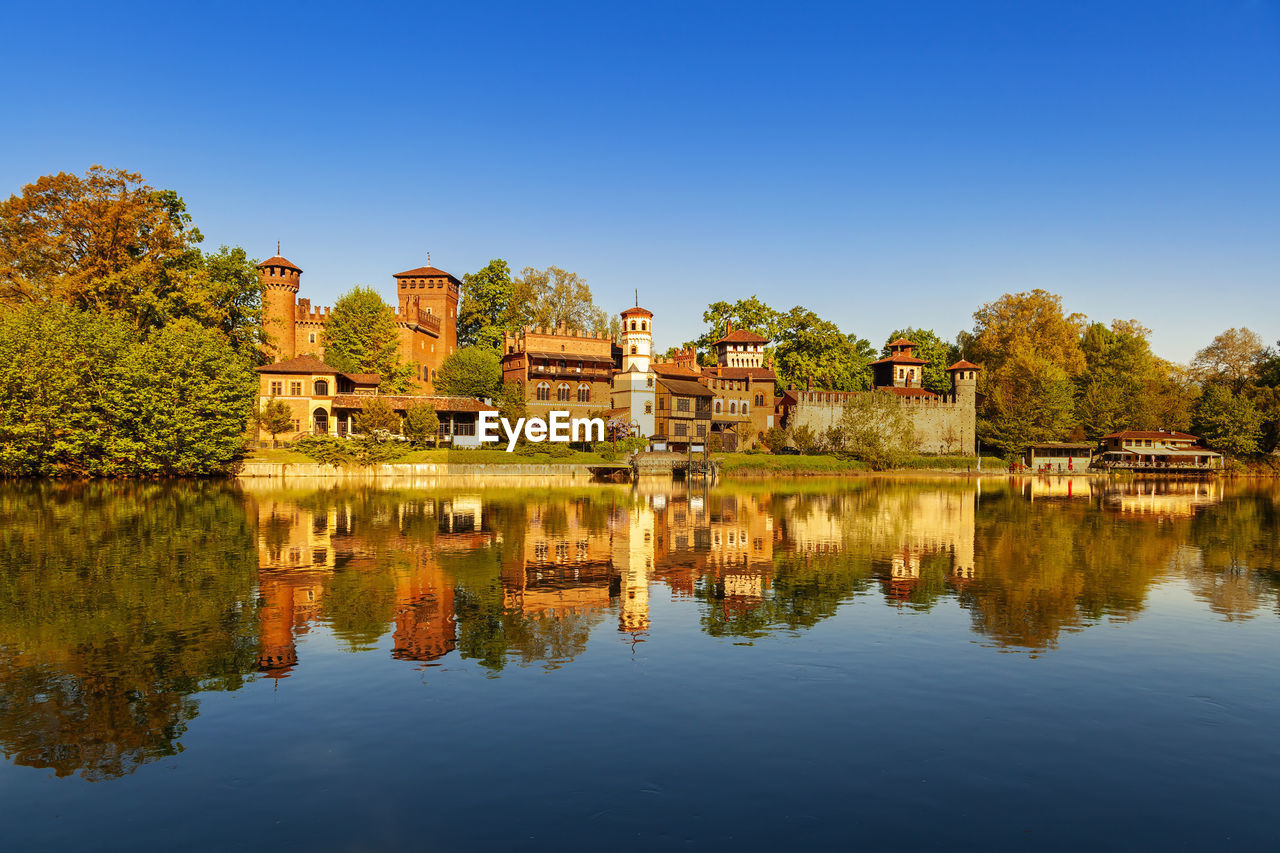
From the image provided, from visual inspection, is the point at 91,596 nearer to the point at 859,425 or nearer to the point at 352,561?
the point at 352,561

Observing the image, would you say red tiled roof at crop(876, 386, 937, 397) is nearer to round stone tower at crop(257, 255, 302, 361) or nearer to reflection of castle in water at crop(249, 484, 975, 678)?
reflection of castle in water at crop(249, 484, 975, 678)

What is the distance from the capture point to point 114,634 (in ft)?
54.3

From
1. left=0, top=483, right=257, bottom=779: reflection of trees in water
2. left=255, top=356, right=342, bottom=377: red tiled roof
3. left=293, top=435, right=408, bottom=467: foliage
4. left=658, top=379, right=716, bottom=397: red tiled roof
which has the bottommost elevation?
left=0, top=483, right=257, bottom=779: reflection of trees in water

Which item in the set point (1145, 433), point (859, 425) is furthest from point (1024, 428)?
point (859, 425)

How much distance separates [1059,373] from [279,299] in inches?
3504

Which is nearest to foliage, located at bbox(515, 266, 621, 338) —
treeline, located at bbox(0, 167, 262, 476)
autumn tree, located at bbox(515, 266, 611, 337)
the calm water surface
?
autumn tree, located at bbox(515, 266, 611, 337)

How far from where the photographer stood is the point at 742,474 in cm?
7875

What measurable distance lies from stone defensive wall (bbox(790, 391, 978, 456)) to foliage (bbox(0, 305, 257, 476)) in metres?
59.0

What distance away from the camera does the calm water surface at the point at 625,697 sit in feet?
31.4

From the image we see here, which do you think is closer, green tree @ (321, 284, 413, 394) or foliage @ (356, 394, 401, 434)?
foliage @ (356, 394, 401, 434)

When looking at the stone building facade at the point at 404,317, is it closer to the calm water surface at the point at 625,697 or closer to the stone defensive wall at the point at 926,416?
the stone defensive wall at the point at 926,416

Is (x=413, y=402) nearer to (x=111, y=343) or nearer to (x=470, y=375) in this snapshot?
(x=470, y=375)

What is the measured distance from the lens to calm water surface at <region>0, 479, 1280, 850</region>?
31.4ft

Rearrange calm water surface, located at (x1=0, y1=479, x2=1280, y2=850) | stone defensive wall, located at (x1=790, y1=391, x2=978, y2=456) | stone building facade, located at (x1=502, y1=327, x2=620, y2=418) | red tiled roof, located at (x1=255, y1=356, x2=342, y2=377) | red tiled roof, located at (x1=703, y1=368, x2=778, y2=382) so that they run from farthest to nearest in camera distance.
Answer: stone defensive wall, located at (x1=790, y1=391, x2=978, y2=456), red tiled roof, located at (x1=703, y1=368, x2=778, y2=382), stone building facade, located at (x1=502, y1=327, x2=620, y2=418), red tiled roof, located at (x1=255, y1=356, x2=342, y2=377), calm water surface, located at (x1=0, y1=479, x2=1280, y2=850)
